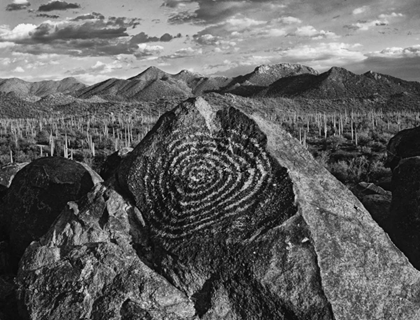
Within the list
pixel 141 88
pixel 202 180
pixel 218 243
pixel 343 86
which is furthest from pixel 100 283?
pixel 141 88

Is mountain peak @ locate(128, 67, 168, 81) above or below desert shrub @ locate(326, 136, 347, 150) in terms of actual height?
above

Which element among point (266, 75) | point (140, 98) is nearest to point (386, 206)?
point (140, 98)

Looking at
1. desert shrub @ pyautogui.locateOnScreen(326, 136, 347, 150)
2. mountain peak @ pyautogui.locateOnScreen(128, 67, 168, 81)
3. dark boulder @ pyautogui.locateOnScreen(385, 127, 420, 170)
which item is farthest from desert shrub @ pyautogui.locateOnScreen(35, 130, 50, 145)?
mountain peak @ pyautogui.locateOnScreen(128, 67, 168, 81)

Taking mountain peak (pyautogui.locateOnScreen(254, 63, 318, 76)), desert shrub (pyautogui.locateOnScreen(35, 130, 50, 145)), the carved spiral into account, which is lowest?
desert shrub (pyautogui.locateOnScreen(35, 130, 50, 145))

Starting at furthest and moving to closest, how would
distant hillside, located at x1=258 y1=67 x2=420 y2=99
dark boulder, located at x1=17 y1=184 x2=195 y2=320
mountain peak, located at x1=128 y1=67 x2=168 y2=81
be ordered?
1. mountain peak, located at x1=128 y1=67 x2=168 y2=81
2. distant hillside, located at x1=258 y1=67 x2=420 y2=99
3. dark boulder, located at x1=17 y1=184 x2=195 y2=320

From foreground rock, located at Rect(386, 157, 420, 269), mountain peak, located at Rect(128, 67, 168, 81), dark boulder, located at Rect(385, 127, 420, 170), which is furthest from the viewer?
mountain peak, located at Rect(128, 67, 168, 81)

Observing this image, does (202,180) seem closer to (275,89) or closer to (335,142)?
(335,142)

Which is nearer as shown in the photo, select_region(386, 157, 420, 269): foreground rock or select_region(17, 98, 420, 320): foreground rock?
select_region(17, 98, 420, 320): foreground rock

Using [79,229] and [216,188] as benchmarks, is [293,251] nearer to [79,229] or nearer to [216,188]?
[216,188]

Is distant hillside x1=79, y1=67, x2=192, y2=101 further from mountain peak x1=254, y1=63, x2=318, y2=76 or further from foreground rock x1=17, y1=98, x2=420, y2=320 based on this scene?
→ foreground rock x1=17, y1=98, x2=420, y2=320
